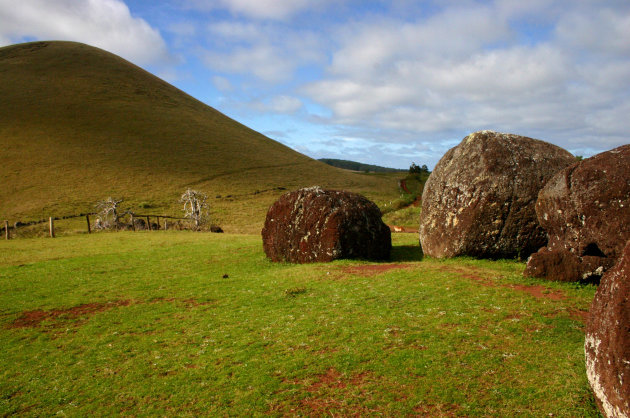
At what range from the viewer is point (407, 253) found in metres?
20.6

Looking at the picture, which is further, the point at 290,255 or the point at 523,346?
the point at 290,255

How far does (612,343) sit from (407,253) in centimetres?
1519

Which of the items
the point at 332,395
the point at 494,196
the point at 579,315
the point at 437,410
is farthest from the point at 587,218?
the point at 332,395

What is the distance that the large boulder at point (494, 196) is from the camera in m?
16.3

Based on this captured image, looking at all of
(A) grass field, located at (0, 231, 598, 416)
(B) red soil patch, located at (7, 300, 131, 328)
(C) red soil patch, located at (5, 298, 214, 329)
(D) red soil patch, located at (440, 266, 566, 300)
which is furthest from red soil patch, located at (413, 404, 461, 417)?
(B) red soil patch, located at (7, 300, 131, 328)

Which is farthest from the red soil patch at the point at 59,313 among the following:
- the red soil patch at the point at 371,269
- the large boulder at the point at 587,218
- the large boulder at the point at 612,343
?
the large boulder at the point at 587,218

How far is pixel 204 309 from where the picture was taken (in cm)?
1247

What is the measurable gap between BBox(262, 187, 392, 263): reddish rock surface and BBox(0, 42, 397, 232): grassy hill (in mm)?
23284

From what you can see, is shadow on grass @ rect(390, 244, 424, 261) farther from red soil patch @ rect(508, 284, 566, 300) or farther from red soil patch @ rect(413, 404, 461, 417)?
red soil patch @ rect(413, 404, 461, 417)

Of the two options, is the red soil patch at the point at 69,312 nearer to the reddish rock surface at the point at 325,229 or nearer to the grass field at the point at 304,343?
the grass field at the point at 304,343

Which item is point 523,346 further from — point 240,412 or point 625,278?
point 240,412

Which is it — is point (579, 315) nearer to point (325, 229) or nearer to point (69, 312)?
point (325, 229)

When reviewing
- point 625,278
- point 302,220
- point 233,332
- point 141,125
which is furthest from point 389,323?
point 141,125

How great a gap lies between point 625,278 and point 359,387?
436cm
